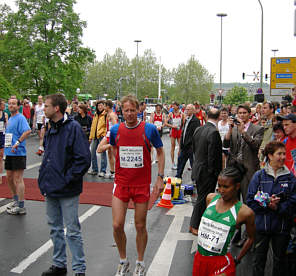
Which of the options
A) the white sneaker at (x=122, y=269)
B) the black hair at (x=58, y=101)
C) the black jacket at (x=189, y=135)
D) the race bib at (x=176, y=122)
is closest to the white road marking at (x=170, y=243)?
the white sneaker at (x=122, y=269)

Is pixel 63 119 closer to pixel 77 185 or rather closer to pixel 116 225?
pixel 77 185

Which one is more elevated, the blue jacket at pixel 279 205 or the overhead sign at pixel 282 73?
the overhead sign at pixel 282 73

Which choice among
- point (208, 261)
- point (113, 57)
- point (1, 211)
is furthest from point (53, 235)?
point (113, 57)

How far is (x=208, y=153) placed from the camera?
553 centimetres

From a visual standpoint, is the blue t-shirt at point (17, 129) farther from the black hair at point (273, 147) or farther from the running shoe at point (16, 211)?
the black hair at point (273, 147)

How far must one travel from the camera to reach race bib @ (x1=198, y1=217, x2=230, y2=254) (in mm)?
3068

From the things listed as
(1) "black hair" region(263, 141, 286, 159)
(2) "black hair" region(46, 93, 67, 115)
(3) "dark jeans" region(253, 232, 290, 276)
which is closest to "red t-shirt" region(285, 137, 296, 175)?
(1) "black hair" region(263, 141, 286, 159)

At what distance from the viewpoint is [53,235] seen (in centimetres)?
433

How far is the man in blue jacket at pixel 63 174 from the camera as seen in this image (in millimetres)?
4164

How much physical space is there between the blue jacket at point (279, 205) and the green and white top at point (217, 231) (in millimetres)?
754

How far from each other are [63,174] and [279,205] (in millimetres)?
Answer: 2229

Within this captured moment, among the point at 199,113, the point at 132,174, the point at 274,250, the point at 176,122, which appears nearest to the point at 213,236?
the point at 274,250

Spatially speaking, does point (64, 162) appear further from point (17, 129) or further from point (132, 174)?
point (17, 129)

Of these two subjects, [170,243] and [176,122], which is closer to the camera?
[170,243]
